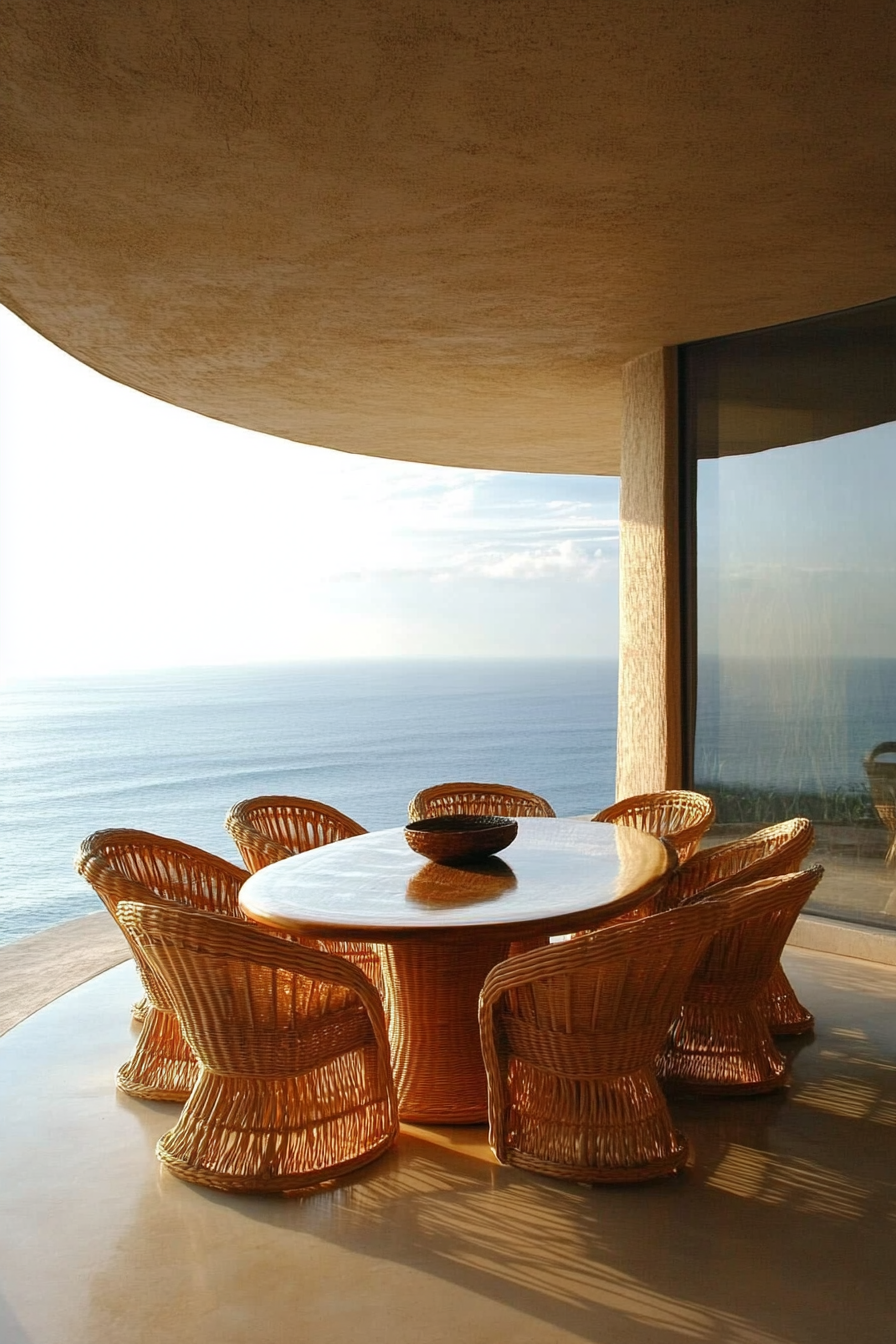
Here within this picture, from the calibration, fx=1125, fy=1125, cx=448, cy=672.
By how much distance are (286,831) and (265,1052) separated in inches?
77.4

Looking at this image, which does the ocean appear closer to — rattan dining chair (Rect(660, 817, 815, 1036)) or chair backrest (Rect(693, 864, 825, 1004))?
rattan dining chair (Rect(660, 817, 815, 1036))

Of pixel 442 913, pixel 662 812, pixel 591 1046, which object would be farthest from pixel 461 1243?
pixel 662 812

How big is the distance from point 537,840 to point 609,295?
2.45m

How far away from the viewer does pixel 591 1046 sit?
306 centimetres

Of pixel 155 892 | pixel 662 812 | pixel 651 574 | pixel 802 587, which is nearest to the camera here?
pixel 155 892

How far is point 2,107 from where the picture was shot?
10.2ft

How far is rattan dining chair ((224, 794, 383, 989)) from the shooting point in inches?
169

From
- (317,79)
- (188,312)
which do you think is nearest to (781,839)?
(317,79)

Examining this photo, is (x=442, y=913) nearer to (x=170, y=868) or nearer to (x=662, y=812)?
(x=170, y=868)

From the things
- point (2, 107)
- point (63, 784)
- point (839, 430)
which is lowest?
point (63, 784)

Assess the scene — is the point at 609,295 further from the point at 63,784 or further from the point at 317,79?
the point at 63,784

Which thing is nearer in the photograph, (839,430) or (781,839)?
(781,839)

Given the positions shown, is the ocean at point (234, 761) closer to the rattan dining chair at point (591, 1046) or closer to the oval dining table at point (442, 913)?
the oval dining table at point (442, 913)

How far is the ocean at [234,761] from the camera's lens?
27.8 meters
